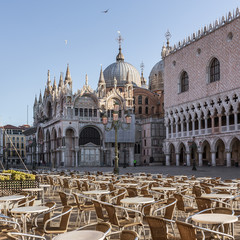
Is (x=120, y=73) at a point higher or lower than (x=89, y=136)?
higher

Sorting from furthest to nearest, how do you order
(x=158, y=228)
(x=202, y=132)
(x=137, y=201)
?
(x=202, y=132) < (x=137, y=201) < (x=158, y=228)

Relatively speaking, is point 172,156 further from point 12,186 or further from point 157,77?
point 12,186

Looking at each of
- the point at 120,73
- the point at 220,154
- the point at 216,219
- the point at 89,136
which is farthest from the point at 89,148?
the point at 216,219

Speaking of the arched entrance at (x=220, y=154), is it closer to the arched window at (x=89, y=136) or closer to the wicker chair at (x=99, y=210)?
the arched window at (x=89, y=136)

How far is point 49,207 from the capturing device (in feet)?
22.1

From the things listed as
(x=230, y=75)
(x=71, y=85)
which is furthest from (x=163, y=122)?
(x=230, y=75)

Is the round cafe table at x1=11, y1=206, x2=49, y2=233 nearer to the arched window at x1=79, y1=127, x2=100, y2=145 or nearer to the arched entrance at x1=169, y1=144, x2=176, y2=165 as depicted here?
the arched window at x1=79, y1=127, x2=100, y2=145

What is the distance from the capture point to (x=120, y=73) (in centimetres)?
6241

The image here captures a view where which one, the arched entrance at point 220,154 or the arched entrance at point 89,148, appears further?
the arched entrance at point 89,148

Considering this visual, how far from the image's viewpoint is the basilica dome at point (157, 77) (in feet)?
207

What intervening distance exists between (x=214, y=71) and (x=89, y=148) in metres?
18.9

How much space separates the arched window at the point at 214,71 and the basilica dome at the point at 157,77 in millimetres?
23309

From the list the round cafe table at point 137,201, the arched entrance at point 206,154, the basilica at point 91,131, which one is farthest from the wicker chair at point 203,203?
the basilica at point 91,131

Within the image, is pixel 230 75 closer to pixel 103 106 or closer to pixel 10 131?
pixel 103 106
